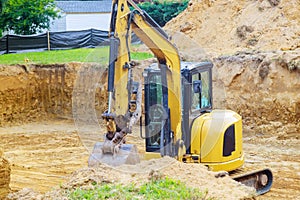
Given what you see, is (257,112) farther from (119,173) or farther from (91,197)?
(91,197)

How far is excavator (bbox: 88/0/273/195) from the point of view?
26.3ft

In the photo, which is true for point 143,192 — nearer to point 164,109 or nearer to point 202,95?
point 164,109

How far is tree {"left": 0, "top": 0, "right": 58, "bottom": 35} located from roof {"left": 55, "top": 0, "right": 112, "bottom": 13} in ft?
60.9

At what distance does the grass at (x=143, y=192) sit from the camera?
6207 mm

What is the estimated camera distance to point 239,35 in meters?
21.5

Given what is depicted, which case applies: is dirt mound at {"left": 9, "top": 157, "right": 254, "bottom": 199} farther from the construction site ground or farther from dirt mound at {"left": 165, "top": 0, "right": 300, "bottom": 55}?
dirt mound at {"left": 165, "top": 0, "right": 300, "bottom": 55}

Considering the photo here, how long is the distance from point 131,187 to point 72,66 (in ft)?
45.8

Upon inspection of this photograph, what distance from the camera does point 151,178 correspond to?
6.99 m

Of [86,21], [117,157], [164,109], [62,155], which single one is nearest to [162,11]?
[86,21]

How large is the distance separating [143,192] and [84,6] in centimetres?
4498

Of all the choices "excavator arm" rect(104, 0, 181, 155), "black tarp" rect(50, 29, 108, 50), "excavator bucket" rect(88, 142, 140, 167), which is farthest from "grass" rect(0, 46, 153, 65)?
A: "excavator bucket" rect(88, 142, 140, 167)

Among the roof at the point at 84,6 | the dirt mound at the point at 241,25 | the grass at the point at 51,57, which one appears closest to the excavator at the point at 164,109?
the dirt mound at the point at 241,25

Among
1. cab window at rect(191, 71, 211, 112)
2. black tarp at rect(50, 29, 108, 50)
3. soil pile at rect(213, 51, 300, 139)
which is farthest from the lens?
black tarp at rect(50, 29, 108, 50)

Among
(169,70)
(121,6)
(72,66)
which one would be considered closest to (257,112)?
(72,66)
